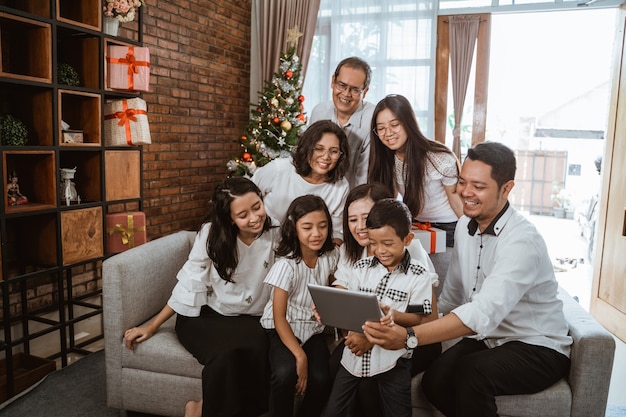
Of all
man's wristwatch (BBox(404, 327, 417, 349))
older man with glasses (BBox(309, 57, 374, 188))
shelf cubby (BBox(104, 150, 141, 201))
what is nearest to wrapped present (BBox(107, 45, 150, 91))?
shelf cubby (BBox(104, 150, 141, 201))

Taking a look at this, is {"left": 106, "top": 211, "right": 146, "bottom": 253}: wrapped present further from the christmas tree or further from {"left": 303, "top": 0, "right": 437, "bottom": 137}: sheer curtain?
{"left": 303, "top": 0, "right": 437, "bottom": 137}: sheer curtain

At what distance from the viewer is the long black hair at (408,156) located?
2566 millimetres

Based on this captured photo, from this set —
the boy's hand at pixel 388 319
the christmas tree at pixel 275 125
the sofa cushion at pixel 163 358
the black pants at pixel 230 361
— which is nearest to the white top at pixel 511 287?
the boy's hand at pixel 388 319

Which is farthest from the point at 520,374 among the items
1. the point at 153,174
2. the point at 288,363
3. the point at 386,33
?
the point at 386,33

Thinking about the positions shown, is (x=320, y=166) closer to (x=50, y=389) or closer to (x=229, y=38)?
(x=50, y=389)

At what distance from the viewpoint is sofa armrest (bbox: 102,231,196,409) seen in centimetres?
216

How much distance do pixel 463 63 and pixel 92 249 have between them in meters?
3.79

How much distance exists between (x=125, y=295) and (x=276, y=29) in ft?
12.7

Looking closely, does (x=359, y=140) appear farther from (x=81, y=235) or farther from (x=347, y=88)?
(x=81, y=235)

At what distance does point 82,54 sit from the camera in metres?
2.97

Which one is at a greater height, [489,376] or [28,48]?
[28,48]

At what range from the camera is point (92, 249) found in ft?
9.64

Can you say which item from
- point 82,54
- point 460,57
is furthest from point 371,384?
point 460,57

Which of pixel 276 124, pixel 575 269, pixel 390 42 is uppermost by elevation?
pixel 390 42
